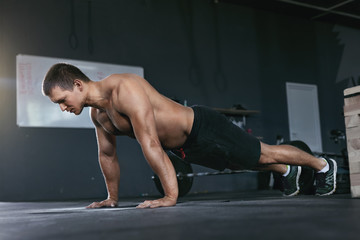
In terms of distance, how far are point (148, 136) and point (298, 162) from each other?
0.99 m

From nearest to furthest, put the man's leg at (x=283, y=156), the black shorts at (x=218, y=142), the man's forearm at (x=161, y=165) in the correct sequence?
the man's forearm at (x=161, y=165) < the black shorts at (x=218, y=142) < the man's leg at (x=283, y=156)

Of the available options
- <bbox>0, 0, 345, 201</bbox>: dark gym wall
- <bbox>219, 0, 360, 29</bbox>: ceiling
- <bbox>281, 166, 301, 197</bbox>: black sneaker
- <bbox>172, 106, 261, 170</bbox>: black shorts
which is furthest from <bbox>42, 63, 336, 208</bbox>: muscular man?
<bbox>219, 0, 360, 29</bbox>: ceiling

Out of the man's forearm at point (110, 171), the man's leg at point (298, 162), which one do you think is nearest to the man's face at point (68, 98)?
the man's forearm at point (110, 171)

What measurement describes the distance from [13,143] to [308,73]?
4.60 m

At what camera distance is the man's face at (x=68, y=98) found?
207 centimetres

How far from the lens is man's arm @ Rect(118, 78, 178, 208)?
1952 mm

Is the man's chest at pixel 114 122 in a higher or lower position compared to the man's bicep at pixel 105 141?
higher

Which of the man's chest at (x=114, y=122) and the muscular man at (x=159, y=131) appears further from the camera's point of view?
the man's chest at (x=114, y=122)

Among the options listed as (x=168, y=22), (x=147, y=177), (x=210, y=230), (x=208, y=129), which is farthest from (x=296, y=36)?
(x=210, y=230)

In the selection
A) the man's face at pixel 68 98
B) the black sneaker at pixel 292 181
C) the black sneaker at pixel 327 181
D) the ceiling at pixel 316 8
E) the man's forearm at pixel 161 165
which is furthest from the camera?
the ceiling at pixel 316 8

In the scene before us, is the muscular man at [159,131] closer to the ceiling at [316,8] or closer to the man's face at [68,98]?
the man's face at [68,98]

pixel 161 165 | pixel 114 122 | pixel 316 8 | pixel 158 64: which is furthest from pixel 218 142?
pixel 316 8

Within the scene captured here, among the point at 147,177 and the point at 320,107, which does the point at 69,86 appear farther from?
the point at 320,107

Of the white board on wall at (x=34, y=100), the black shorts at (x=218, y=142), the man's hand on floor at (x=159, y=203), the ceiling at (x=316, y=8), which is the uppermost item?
the ceiling at (x=316, y=8)
